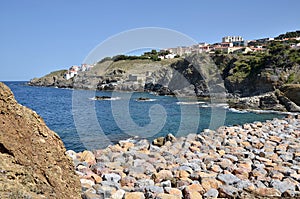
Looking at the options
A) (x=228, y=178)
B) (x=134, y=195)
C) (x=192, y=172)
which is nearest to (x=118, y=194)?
(x=134, y=195)

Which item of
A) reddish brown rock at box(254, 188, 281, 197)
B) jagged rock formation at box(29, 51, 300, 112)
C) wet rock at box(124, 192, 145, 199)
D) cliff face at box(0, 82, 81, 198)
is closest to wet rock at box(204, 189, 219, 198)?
reddish brown rock at box(254, 188, 281, 197)

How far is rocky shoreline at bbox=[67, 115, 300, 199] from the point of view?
181 inches

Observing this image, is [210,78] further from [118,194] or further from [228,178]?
[118,194]

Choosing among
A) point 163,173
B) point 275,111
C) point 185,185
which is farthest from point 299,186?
point 275,111

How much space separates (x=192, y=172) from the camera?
5.63 meters

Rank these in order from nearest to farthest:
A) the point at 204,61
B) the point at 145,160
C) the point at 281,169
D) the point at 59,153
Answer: the point at 59,153, the point at 281,169, the point at 145,160, the point at 204,61

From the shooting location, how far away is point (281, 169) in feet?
19.5

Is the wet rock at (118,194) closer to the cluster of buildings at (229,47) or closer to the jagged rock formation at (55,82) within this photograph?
the cluster of buildings at (229,47)

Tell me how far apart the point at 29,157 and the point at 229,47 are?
92.1 meters

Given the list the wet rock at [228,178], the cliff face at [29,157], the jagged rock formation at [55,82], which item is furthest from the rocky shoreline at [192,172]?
the jagged rock formation at [55,82]

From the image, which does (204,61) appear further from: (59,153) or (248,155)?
(59,153)

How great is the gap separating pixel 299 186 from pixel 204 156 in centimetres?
247

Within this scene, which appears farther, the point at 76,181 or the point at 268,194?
the point at 268,194

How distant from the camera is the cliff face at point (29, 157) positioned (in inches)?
102
